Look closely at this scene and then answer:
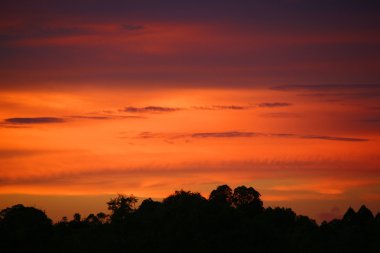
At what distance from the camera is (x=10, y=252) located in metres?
109

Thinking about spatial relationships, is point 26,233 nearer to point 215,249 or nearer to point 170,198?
point 170,198

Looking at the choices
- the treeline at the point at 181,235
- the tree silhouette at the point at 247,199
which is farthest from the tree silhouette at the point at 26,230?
the tree silhouette at the point at 247,199

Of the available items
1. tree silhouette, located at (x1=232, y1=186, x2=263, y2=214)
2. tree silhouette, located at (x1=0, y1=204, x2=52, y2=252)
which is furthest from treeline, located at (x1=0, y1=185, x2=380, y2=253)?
tree silhouette, located at (x1=232, y1=186, x2=263, y2=214)

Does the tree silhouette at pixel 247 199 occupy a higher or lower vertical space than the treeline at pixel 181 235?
higher

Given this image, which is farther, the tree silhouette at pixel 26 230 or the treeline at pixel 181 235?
the tree silhouette at pixel 26 230

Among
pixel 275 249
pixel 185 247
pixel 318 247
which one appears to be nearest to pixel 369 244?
pixel 318 247

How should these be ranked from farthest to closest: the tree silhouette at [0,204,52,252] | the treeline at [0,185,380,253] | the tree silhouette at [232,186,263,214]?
the tree silhouette at [232,186,263,214] < the tree silhouette at [0,204,52,252] < the treeline at [0,185,380,253]

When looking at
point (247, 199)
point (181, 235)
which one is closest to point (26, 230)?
point (181, 235)

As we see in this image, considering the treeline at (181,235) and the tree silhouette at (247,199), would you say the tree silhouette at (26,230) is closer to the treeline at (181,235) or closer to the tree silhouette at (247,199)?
the treeline at (181,235)

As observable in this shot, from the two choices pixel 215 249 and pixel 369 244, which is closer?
pixel 215 249

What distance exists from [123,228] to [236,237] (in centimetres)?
1654

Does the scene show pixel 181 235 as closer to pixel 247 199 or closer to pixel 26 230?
pixel 26 230

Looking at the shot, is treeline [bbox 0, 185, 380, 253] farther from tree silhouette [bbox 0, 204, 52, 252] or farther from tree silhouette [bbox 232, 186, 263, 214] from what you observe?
tree silhouette [bbox 232, 186, 263, 214]

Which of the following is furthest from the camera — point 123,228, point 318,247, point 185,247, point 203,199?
point 318,247
